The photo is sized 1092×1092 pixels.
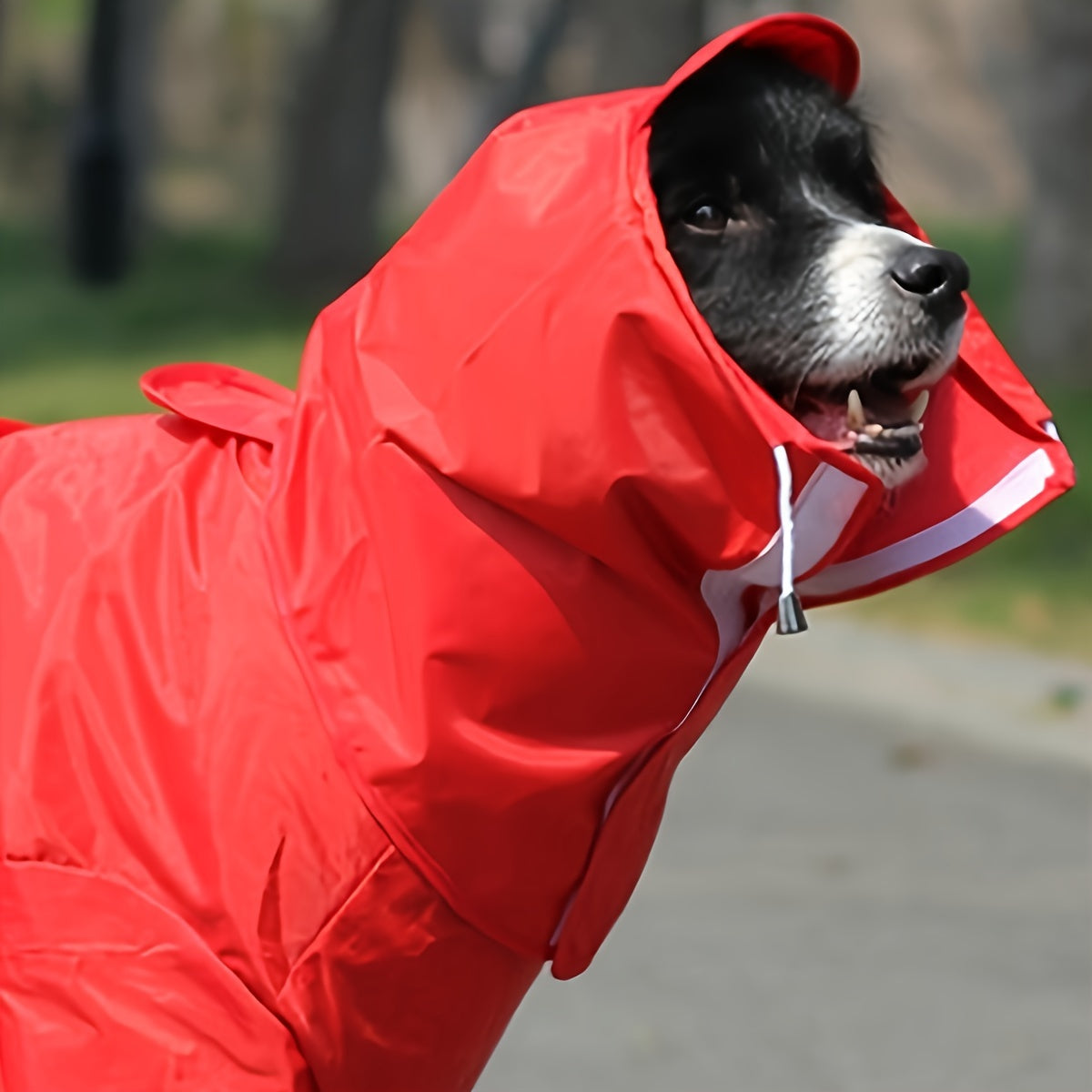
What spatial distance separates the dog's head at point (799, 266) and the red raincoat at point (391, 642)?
102 mm

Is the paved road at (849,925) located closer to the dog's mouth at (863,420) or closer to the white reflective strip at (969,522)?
the white reflective strip at (969,522)

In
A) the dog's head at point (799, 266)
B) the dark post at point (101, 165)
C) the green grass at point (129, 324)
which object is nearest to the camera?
the dog's head at point (799, 266)

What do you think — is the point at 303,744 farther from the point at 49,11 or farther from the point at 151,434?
the point at 49,11

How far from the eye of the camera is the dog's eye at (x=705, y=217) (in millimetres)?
2295

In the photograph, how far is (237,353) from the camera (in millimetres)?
12258

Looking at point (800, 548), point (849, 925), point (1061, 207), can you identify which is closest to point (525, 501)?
point (800, 548)

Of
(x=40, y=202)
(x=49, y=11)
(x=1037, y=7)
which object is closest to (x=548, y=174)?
(x=1037, y=7)

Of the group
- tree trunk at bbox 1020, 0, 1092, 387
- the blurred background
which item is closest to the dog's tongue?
the blurred background

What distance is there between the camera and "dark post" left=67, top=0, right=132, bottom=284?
1559 cm

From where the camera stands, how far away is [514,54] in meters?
21.8

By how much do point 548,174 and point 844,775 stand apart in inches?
133

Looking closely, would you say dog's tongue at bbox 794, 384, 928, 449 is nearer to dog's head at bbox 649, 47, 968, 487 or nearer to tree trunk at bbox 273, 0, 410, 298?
dog's head at bbox 649, 47, 968, 487

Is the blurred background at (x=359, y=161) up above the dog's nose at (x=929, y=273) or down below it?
below

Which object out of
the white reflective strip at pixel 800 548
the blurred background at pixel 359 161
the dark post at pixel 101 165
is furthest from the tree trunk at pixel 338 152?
the white reflective strip at pixel 800 548
